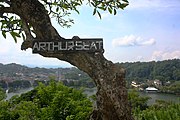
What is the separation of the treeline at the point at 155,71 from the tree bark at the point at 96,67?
194ft

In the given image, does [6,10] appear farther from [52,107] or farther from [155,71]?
[155,71]

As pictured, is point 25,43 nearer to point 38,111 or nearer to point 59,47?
point 59,47

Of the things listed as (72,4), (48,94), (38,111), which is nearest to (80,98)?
(48,94)

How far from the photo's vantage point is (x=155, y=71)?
68.1 meters

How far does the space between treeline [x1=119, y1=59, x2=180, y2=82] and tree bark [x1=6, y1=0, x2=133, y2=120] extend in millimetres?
59107

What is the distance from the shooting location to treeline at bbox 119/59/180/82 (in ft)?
205

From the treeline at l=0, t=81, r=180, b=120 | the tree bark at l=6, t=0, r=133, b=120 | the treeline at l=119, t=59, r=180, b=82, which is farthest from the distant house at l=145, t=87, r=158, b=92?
the tree bark at l=6, t=0, r=133, b=120

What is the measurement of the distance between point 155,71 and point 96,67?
2641 inches

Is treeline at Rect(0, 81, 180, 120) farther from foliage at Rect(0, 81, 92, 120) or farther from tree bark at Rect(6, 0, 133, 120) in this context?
tree bark at Rect(6, 0, 133, 120)

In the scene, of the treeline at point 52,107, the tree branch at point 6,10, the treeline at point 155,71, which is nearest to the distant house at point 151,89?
the treeline at point 155,71

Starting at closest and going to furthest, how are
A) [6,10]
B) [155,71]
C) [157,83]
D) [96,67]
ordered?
1. [96,67]
2. [6,10]
3. [157,83]
4. [155,71]

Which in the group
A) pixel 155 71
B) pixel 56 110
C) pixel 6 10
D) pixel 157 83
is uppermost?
pixel 6 10

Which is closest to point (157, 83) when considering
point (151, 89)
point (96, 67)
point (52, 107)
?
point (151, 89)

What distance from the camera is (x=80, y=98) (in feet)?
19.8
